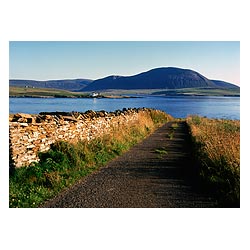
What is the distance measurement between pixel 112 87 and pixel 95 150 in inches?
3742

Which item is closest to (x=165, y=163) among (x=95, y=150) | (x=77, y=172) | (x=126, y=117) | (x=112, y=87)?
(x=95, y=150)

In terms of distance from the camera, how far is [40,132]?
10.7 meters

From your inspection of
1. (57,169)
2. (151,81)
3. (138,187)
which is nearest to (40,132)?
(57,169)

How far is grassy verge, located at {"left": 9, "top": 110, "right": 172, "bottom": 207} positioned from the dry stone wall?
274 mm

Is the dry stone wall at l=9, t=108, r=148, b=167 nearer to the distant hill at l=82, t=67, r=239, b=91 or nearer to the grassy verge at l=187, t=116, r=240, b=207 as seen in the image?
the grassy verge at l=187, t=116, r=240, b=207

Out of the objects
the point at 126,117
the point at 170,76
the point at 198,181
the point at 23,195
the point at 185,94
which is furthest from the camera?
the point at 170,76

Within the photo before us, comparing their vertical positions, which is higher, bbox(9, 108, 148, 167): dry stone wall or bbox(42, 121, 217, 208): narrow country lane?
bbox(9, 108, 148, 167): dry stone wall

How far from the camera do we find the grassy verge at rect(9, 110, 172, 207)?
819 centimetres

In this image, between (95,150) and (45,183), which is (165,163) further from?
(45,183)

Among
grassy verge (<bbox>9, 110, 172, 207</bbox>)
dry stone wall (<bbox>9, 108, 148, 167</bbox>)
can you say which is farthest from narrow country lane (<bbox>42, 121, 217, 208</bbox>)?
dry stone wall (<bbox>9, 108, 148, 167</bbox>)

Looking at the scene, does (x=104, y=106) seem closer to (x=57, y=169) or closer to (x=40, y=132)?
(x=40, y=132)

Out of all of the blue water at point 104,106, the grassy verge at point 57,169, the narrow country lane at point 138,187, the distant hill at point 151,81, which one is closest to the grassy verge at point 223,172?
the narrow country lane at point 138,187

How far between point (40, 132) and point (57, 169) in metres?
1.45

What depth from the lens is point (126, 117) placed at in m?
21.8
